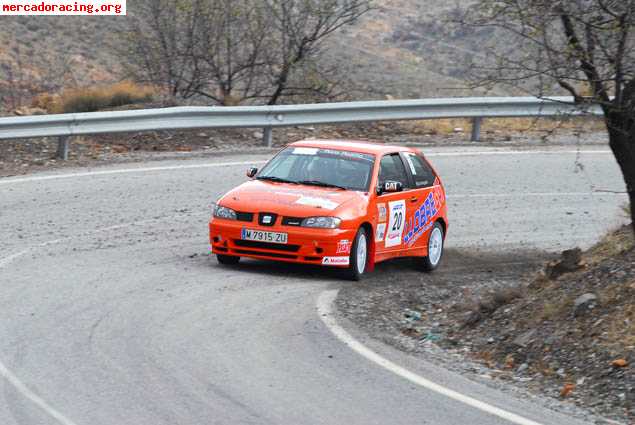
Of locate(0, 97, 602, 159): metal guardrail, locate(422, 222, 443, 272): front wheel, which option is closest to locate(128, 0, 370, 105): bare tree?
locate(0, 97, 602, 159): metal guardrail

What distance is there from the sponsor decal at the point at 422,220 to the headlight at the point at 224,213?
84.4 inches

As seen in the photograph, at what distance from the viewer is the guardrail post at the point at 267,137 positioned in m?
22.4

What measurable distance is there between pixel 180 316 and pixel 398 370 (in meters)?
2.40

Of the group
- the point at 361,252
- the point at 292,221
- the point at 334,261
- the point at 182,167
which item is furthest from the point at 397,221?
the point at 182,167

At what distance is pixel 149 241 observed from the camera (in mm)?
14727

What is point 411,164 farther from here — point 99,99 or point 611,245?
point 99,99

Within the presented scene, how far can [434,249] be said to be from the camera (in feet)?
48.7

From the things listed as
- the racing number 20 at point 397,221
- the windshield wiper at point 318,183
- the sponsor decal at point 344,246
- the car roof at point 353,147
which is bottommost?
the sponsor decal at point 344,246

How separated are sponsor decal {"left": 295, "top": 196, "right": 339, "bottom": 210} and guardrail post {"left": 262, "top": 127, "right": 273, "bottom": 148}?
30.0 ft

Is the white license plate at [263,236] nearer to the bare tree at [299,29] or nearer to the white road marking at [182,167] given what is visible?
the white road marking at [182,167]

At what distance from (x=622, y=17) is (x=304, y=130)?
1477 centimetres

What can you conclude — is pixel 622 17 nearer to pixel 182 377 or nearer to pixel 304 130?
pixel 182 377

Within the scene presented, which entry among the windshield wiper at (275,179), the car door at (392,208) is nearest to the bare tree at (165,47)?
the windshield wiper at (275,179)

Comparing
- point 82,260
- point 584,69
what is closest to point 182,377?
point 584,69
